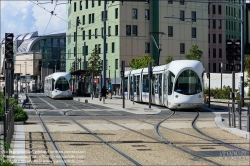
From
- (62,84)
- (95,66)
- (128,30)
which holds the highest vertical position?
(128,30)

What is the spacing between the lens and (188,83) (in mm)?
31656

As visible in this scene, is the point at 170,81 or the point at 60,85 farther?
the point at 60,85

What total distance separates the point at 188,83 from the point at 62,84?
2915cm

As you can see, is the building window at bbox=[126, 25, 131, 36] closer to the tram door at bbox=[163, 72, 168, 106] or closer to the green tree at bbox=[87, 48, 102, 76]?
the green tree at bbox=[87, 48, 102, 76]

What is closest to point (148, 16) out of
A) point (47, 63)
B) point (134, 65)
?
point (134, 65)

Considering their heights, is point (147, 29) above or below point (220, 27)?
below

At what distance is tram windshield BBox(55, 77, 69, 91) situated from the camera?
191 ft

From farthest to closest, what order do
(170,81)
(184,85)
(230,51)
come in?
(170,81) < (184,85) < (230,51)

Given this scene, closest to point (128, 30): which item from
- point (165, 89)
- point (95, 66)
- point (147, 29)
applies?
point (147, 29)

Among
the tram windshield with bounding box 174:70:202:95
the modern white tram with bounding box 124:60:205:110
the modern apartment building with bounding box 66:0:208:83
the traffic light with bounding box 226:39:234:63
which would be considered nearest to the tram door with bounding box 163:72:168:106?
the modern white tram with bounding box 124:60:205:110

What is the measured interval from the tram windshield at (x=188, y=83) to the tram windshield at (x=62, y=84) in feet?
93.1

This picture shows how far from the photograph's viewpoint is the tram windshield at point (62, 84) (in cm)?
5831

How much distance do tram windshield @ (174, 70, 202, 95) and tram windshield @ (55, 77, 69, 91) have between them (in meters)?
28.4

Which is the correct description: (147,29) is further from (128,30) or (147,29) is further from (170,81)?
(170,81)
